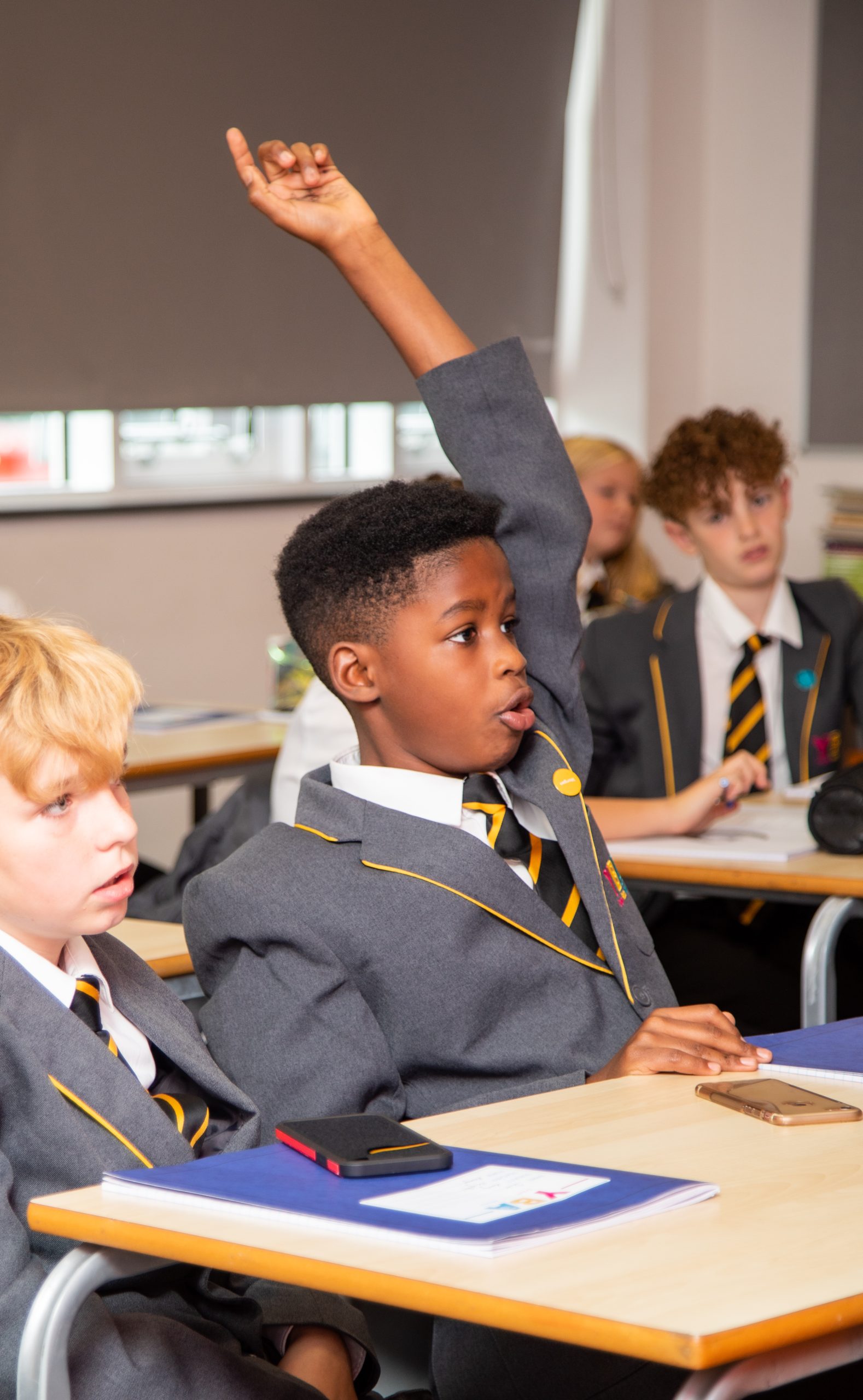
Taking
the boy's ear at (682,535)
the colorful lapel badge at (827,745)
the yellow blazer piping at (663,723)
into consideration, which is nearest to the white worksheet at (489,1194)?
the yellow blazer piping at (663,723)

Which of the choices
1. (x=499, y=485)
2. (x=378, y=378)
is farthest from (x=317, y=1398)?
(x=378, y=378)

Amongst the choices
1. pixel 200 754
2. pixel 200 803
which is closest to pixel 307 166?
pixel 200 754

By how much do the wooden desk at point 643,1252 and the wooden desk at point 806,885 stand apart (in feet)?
3.13

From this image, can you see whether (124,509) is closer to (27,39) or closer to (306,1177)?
(27,39)

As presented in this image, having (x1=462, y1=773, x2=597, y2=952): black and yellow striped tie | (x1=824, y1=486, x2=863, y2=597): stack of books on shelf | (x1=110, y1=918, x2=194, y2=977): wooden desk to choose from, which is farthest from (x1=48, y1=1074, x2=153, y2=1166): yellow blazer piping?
(x1=824, y1=486, x2=863, y2=597): stack of books on shelf

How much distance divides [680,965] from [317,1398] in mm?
1347

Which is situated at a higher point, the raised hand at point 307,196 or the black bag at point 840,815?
the raised hand at point 307,196

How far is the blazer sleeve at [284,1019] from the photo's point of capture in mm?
1432

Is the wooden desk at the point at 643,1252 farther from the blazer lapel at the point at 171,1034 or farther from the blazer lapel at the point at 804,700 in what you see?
the blazer lapel at the point at 804,700

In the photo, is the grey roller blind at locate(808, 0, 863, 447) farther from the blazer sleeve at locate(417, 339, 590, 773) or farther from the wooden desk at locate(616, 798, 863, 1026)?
the blazer sleeve at locate(417, 339, 590, 773)

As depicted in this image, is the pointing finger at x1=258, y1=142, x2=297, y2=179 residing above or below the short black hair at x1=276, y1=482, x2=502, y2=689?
above

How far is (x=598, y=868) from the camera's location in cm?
166

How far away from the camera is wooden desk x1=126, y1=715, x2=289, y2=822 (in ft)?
10.2

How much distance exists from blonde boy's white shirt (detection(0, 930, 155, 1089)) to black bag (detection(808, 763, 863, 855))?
1223 mm
